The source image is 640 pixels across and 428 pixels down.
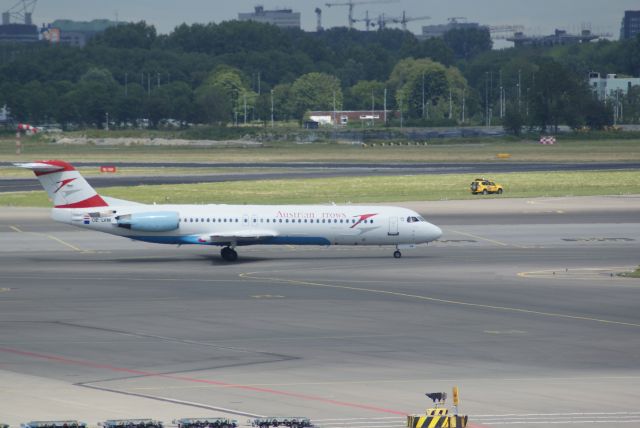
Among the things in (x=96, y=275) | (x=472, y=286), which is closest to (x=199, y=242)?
(x=96, y=275)

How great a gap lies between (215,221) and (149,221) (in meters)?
3.83

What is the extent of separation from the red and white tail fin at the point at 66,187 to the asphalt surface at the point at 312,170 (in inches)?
1838

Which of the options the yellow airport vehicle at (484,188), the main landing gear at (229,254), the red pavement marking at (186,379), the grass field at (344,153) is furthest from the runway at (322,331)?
the grass field at (344,153)

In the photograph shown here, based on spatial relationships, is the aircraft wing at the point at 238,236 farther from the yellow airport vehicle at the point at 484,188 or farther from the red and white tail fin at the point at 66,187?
the yellow airport vehicle at the point at 484,188

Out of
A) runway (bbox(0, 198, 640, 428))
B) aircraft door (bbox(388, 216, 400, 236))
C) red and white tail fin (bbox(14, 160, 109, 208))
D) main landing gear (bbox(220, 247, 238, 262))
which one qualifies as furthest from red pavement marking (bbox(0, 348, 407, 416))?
aircraft door (bbox(388, 216, 400, 236))

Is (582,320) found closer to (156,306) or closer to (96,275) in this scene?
(156,306)

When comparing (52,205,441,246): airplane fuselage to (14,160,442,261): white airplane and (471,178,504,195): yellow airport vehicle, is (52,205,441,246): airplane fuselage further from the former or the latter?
(471,178,504,195): yellow airport vehicle

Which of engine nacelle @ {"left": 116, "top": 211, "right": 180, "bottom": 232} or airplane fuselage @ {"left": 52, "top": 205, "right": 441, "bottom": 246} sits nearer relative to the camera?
engine nacelle @ {"left": 116, "top": 211, "right": 180, "bottom": 232}

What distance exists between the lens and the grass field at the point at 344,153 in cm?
16100

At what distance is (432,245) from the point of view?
76.6m

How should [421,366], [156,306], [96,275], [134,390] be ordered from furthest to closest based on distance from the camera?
[96,275] → [156,306] → [421,366] → [134,390]

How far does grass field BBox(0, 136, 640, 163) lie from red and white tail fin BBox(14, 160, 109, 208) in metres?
88.7

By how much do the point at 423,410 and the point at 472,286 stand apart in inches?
1044

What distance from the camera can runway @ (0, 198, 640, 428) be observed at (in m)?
32.8
